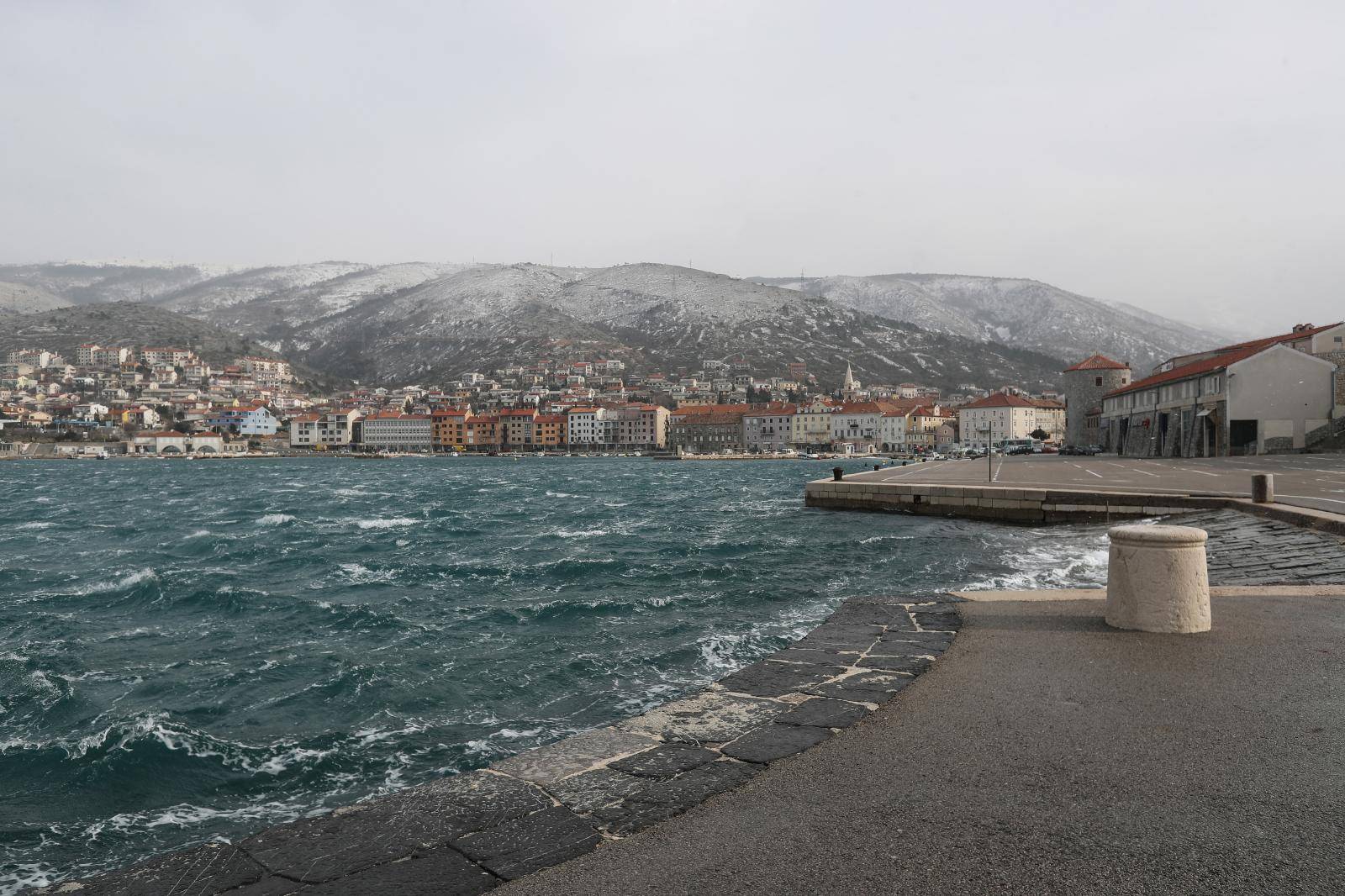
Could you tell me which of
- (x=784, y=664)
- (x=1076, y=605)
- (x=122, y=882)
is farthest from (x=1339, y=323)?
(x=122, y=882)

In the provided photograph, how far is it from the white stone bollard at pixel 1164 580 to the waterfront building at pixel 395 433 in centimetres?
17482

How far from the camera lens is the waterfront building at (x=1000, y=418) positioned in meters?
132

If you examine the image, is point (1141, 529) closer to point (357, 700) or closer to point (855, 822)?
point (855, 822)

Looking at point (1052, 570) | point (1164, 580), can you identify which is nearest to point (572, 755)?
point (1164, 580)

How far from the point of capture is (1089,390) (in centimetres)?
7925

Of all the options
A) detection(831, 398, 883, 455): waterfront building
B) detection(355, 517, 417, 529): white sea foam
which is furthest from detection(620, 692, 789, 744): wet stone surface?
detection(831, 398, 883, 455): waterfront building

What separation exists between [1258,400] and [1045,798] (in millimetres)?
51903

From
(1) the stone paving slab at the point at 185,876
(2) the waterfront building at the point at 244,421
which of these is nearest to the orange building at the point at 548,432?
(2) the waterfront building at the point at 244,421

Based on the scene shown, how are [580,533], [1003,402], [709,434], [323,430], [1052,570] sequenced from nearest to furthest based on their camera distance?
[1052,570]
[580,533]
[1003,402]
[709,434]
[323,430]

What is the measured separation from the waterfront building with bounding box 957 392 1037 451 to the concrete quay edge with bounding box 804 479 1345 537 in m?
107

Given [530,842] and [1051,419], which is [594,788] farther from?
[1051,419]

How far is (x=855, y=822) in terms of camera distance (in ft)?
10.7

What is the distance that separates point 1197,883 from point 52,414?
212 metres

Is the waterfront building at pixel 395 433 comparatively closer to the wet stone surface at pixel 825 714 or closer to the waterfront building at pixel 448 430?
the waterfront building at pixel 448 430
